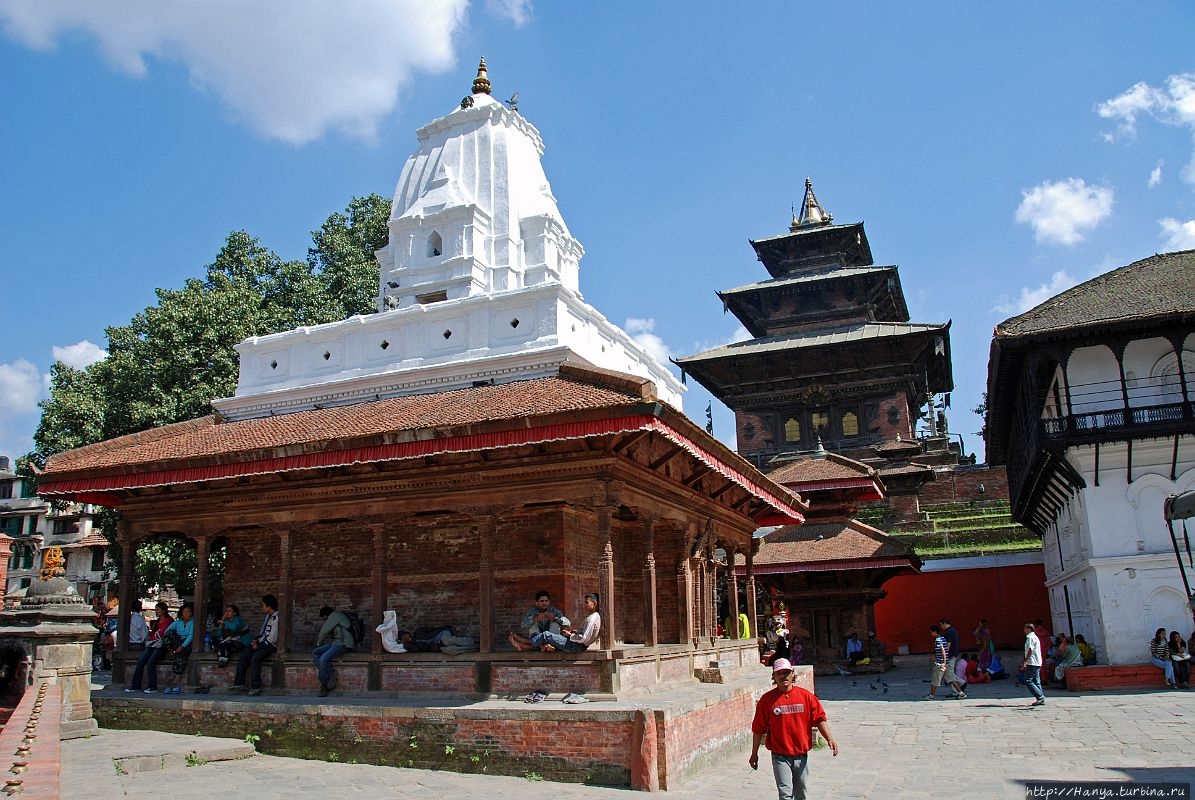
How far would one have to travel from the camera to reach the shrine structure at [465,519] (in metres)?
9.16

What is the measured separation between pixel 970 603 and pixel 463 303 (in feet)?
58.7

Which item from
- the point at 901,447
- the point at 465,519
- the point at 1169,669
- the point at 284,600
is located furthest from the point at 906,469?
the point at 284,600

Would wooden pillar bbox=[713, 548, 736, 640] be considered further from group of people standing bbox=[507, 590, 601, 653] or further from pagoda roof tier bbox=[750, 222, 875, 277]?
pagoda roof tier bbox=[750, 222, 875, 277]

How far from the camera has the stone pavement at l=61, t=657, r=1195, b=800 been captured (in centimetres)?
800

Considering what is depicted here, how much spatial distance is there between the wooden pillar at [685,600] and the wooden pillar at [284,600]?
531cm

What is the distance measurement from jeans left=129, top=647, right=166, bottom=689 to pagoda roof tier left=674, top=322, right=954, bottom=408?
26940 millimetres

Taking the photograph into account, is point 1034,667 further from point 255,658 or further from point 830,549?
point 255,658

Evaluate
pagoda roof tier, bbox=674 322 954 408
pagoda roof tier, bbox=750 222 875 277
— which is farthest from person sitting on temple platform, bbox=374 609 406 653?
pagoda roof tier, bbox=750 222 875 277

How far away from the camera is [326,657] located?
10758mm

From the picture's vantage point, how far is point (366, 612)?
486 inches

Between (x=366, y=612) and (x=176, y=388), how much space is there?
12623 millimetres

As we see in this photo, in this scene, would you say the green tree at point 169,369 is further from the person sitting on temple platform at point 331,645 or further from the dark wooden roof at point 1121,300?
the dark wooden roof at point 1121,300

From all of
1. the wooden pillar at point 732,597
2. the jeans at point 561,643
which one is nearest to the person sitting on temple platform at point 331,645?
the jeans at point 561,643

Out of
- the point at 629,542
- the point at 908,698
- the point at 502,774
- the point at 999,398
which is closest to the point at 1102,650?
the point at 908,698
